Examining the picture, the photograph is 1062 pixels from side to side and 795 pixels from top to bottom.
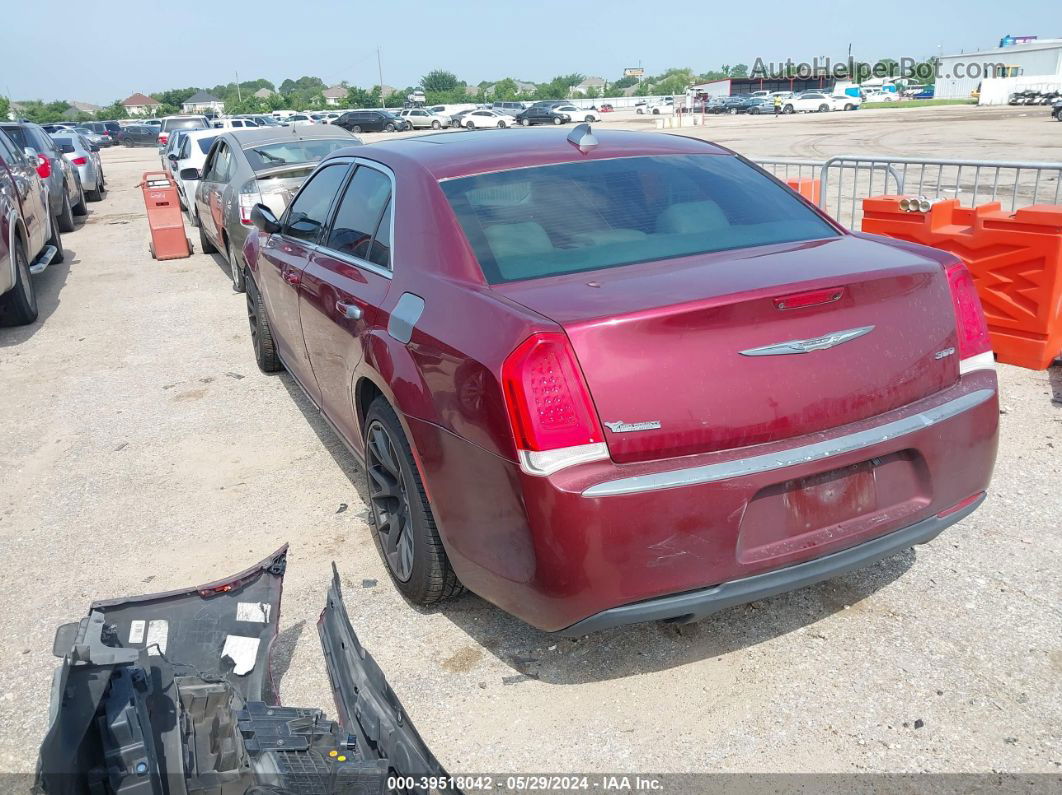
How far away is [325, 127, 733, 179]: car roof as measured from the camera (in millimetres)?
3488

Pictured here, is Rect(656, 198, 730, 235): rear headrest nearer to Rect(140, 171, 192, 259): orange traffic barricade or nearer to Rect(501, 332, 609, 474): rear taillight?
Rect(501, 332, 609, 474): rear taillight

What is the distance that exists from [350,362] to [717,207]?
5.21ft

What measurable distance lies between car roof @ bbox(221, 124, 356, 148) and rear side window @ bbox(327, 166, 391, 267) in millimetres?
6069

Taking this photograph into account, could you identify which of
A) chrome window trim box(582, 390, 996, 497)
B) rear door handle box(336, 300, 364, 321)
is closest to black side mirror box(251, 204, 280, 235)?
rear door handle box(336, 300, 364, 321)

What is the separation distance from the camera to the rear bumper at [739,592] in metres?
2.56

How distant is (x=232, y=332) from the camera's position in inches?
321

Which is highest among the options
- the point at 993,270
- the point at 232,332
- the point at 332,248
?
the point at 332,248

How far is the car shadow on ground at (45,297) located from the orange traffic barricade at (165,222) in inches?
47.5

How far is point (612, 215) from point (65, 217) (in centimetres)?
1478

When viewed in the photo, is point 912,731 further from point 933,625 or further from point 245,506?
point 245,506

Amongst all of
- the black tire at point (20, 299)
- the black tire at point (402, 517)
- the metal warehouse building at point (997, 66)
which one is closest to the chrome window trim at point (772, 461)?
the black tire at point (402, 517)

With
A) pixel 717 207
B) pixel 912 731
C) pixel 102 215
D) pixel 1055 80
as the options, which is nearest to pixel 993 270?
pixel 717 207

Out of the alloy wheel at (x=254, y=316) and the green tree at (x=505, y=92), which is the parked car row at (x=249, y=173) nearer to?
the alloy wheel at (x=254, y=316)

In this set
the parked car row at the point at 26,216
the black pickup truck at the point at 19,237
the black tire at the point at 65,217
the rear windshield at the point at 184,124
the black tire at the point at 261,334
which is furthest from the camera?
the rear windshield at the point at 184,124
